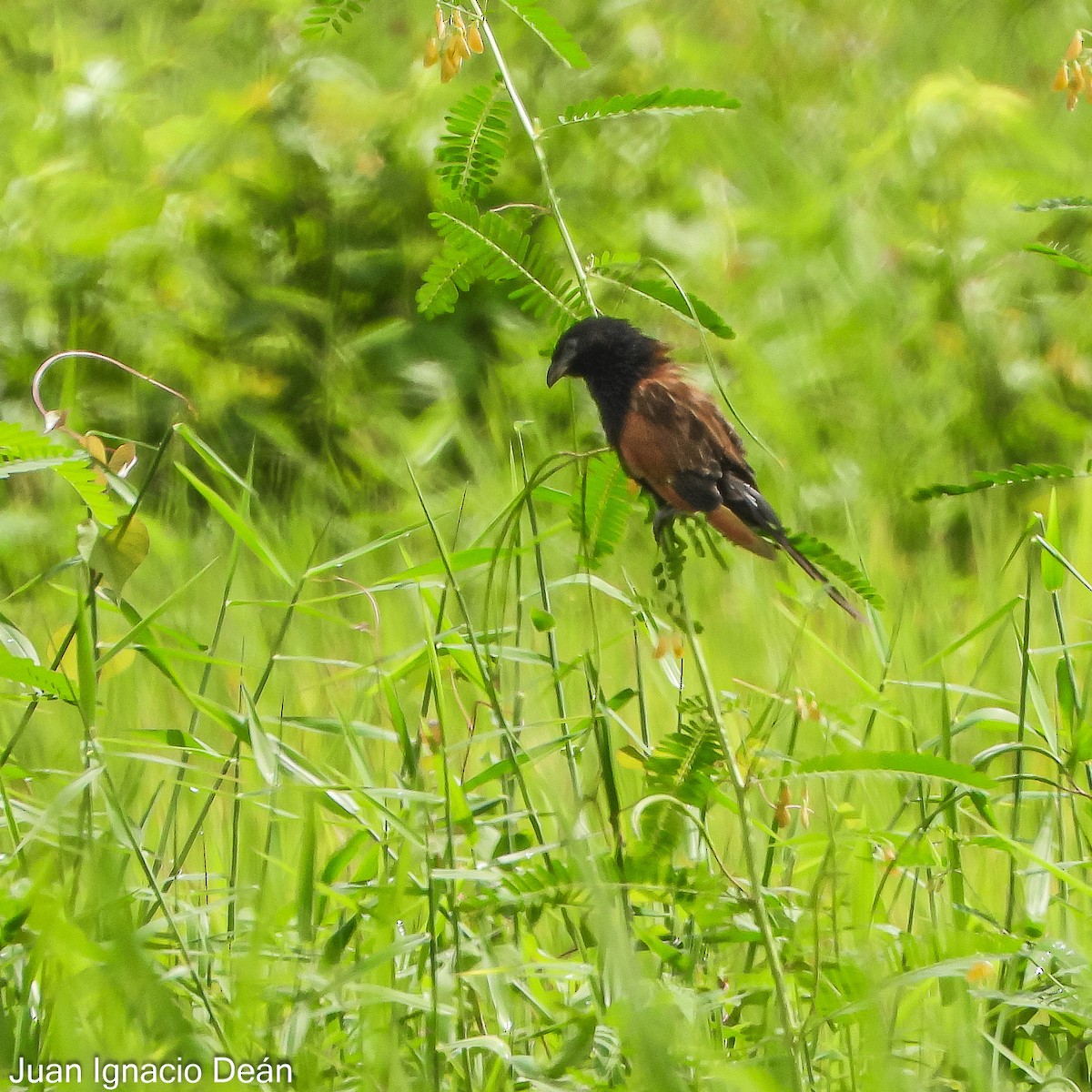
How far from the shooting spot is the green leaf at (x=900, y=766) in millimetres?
1018

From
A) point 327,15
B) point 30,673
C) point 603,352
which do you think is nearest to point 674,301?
point 327,15

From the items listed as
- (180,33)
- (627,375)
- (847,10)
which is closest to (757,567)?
(627,375)

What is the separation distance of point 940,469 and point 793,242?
86cm

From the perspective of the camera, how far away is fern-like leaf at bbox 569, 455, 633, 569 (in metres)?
1.37

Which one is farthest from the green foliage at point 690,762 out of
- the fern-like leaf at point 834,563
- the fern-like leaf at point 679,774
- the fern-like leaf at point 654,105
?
the fern-like leaf at point 654,105

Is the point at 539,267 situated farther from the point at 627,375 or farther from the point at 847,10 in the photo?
the point at 847,10

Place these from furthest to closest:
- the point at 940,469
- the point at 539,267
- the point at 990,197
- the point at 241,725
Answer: the point at 990,197 < the point at 940,469 < the point at 241,725 < the point at 539,267

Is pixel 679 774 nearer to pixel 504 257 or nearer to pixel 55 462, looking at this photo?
pixel 504 257

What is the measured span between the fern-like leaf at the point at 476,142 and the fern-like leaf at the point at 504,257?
5 centimetres

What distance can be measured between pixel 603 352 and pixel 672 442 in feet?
0.87

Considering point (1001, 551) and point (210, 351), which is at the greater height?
point (210, 351)

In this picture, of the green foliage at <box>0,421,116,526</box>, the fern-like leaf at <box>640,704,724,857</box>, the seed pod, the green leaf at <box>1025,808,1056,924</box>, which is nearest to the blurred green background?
the green leaf at <box>1025,808,1056,924</box>

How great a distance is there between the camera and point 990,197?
4.03 m

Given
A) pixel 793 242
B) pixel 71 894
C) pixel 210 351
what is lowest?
pixel 71 894
